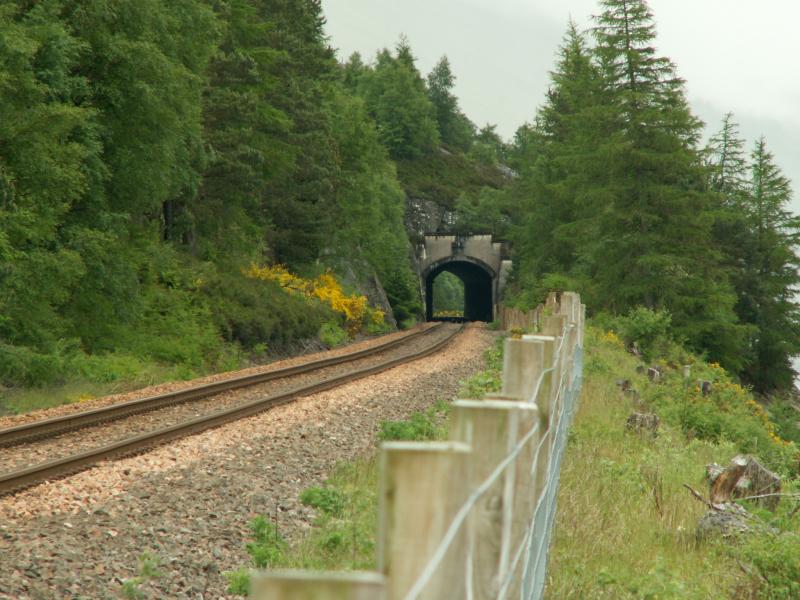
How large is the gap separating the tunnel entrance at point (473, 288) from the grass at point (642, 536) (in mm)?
67670

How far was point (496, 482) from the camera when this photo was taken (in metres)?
2.10

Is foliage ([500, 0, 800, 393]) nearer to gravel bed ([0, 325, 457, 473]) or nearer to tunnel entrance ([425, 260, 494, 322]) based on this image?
gravel bed ([0, 325, 457, 473])

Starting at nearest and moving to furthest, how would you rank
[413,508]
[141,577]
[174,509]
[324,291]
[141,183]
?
1. [413,508]
2. [141,577]
3. [174,509]
4. [141,183]
5. [324,291]

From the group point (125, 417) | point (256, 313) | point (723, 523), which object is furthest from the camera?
point (256, 313)

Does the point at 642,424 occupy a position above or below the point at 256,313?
below

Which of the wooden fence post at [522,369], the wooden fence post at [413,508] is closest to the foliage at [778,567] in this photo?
the wooden fence post at [522,369]

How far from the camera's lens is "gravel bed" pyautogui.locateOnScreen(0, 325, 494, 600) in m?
5.65

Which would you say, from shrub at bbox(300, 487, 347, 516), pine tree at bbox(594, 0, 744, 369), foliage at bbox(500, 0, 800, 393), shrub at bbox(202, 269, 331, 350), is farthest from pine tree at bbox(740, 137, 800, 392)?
shrub at bbox(300, 487, 347, 516)

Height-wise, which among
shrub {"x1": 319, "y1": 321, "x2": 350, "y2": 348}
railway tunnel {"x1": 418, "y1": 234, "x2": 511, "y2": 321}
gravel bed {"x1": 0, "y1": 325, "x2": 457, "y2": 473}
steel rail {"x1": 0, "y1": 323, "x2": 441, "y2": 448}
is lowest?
shrub {"x1": 319, "y1": 321, "x2": 350, "y2": 348}

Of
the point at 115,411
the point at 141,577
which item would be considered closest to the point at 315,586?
the point at 141,577

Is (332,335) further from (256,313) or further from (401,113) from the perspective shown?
(401,113)

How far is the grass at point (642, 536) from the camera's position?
5418mm

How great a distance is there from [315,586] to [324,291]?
40.1 m

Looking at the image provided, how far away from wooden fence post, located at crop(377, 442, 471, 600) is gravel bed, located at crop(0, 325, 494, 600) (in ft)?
14.6
